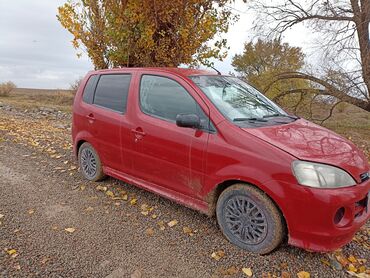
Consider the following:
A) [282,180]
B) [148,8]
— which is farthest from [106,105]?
[148,8]

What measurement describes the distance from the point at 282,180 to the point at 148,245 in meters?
1.52

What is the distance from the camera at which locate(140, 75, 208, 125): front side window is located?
3.56 m

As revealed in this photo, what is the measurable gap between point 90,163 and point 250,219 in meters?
2.82

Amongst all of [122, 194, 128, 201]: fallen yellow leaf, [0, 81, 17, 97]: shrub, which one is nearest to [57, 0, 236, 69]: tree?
[122, 194, 128, 201]: fallen yellow leaf

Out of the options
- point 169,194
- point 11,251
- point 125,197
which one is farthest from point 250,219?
point 11,251

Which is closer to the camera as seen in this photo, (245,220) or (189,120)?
(245,220)

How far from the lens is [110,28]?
8.70 metres

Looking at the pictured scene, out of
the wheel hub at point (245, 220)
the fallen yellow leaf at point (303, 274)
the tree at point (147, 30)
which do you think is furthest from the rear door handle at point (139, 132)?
the tree at point (147, 30)

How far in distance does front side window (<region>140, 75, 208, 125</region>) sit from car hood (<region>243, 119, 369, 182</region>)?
29.4 inches

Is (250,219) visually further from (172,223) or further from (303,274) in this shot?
(172,223)

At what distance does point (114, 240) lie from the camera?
3338 millimetres

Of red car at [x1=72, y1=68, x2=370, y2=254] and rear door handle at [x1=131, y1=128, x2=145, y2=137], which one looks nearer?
red car at [x1=72, y1=68, x2=370, y2=254]

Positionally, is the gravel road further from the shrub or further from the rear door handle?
the shrub

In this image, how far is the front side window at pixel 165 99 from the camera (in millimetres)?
3559
